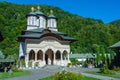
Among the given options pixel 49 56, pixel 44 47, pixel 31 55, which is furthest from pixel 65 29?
pixel 44 47

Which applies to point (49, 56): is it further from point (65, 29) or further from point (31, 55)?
point (65, 29)

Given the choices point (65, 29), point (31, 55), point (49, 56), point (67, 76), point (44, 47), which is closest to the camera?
point (67, 76)

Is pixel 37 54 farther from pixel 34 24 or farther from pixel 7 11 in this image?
pixel 7 11

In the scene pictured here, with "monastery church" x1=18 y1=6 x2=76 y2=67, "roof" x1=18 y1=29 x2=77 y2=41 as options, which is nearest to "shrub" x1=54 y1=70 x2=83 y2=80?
"monastery church" x1=18 y1=6 x2=76 y2=67

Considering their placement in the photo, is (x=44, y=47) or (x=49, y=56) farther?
(x=49, y=56)

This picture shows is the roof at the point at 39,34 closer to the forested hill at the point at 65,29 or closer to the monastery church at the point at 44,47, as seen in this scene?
the monastery church at the point at 44,47

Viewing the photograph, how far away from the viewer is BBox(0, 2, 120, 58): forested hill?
222 ft

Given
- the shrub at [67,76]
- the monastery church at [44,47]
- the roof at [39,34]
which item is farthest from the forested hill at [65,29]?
the shrub at [67,76]

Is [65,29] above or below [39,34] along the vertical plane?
above

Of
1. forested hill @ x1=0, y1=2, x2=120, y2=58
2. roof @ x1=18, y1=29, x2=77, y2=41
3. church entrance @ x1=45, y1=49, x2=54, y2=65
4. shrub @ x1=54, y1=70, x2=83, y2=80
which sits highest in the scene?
forested hill @ x1=0, y1=2, x2=120, y2=58

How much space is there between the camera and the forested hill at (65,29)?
222 feet

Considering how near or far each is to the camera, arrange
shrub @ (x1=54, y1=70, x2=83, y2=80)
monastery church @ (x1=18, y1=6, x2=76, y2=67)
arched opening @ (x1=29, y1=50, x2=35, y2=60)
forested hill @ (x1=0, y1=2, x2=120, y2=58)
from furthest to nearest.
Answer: forested hill @ (x1=0, y1=2, x2=120, y2=58), arched opening @ (x1=29, y1=50, x2=35, y2=60), monastery church @ (x1=18, y1=6, x2=76, y2=67), shrub @ (x1=54, y1=70, x2=83, y2=80)

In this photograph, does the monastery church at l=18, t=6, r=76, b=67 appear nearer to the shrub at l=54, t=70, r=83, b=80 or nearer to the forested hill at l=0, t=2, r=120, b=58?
the forested hill at l=0, t=2, r=120, b=58

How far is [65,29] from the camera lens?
7538 cm
